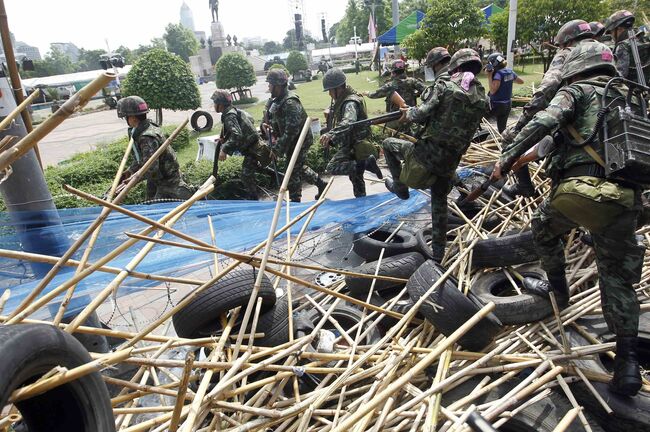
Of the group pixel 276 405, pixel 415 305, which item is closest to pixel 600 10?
pixel 415 305

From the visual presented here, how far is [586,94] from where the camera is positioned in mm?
2561

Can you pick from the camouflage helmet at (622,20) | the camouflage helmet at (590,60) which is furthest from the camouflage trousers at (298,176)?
the camouflage helmet at (622,20)

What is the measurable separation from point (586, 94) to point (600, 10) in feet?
55.2

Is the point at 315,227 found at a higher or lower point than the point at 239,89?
lower

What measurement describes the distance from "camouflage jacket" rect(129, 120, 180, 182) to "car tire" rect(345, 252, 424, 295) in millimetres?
3154

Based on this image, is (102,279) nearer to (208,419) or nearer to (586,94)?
(208,419)

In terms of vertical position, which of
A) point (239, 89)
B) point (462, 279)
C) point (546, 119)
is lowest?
point (462, 279)

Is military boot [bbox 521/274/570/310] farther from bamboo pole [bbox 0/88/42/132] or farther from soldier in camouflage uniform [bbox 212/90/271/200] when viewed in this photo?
soldier in camouflage uniform [bbox 212/90/271/200]

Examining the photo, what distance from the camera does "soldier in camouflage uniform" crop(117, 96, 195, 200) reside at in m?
5.14

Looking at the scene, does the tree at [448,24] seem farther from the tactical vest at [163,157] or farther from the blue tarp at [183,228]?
the tactical vest at [163,157]

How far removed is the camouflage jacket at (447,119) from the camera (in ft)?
12.1

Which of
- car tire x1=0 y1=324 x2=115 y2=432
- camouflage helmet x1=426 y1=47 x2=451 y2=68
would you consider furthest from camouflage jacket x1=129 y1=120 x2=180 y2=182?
car tire x1=0 y1=324 x2=115 y2=432

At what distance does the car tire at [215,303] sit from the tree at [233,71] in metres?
22.6

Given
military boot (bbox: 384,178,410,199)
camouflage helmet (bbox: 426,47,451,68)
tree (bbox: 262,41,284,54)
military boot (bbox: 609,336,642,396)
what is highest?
tree (bbox: 262,41,284,54)
